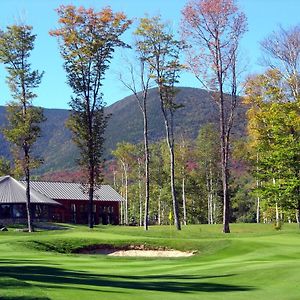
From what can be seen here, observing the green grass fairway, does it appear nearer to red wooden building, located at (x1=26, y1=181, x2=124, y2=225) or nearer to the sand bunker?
the sand bunker

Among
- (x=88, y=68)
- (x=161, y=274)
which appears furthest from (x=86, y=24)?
(x=161, y=274)

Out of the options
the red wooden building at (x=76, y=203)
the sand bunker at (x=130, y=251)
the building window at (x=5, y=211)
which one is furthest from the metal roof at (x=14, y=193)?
the sand bunker at (x=130, y=251)

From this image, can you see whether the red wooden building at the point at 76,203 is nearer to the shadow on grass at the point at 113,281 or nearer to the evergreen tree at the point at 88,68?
the evergreen tree at the point at 88,68

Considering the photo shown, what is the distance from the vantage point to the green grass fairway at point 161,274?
14.5 meters

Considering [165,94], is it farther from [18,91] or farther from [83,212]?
[83,212]

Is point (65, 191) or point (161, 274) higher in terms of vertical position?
point (65, 191)

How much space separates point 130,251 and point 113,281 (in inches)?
602

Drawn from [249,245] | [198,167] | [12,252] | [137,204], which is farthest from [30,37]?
[137,204]

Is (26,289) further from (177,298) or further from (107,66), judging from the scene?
(107,66)

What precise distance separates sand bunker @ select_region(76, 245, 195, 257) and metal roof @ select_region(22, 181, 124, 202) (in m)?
52.6

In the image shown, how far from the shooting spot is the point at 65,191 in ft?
296

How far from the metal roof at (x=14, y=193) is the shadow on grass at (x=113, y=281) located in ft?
178

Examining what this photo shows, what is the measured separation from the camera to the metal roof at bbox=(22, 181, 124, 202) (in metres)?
87.9

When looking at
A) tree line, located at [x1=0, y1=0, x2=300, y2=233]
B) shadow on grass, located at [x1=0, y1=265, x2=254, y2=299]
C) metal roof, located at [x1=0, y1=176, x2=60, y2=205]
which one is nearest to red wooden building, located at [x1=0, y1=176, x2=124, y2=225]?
metal roof, located at [x1=0, y1=176, x2=60, y2=205]
